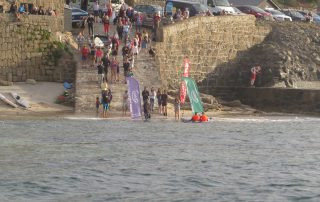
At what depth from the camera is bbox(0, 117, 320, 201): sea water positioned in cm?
2359

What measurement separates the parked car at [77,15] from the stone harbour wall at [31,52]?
15.9ft

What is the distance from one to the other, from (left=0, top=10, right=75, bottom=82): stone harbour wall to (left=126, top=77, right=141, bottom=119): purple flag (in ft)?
16.7

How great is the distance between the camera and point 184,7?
5591cm

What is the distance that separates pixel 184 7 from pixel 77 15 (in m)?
8.05

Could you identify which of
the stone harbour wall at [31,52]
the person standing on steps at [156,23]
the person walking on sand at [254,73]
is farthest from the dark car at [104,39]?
the person walking on sand at [254,73]

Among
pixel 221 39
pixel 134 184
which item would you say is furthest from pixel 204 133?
pixel 221 39

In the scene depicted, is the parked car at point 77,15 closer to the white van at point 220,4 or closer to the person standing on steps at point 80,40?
the person standing on steps at point 80,40

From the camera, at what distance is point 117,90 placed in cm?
4178

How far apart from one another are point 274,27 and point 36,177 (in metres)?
32.9

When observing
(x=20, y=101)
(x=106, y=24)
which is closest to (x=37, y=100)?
(x=20, y=101)

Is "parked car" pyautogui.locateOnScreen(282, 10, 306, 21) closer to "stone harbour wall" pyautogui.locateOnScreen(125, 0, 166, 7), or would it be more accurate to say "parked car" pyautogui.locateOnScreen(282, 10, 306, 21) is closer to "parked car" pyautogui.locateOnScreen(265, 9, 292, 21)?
"parked car" pyautogui.locateOnScreen(265, 9, 292, 21)

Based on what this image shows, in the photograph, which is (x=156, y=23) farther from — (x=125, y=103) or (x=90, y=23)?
(x=125, y=103)

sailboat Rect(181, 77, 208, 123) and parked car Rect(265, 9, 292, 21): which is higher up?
parked car Rect(265, 9, 292, 21)

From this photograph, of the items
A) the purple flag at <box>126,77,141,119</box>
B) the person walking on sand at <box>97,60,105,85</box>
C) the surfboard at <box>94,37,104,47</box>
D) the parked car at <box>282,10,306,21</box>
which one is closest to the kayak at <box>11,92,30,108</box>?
the person walking on sand at <box>97,60,105,85</box>
